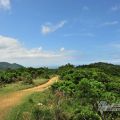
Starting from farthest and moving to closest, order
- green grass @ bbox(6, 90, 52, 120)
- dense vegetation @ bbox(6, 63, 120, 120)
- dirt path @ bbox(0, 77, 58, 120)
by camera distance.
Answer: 1. dirt path @ bbox(0, 77, 58, 120)
2. green grass @ bbox(6, 90, 52, 120)
3. dense vegetation @ bbox(6, 63, 120, 120)

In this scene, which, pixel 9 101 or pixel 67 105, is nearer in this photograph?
pixel 67 105

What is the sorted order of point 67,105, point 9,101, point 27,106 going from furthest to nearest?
point 9,101 → point 67,105 → point 27,106

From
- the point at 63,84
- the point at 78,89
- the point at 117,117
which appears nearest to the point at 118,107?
the point at 117,117

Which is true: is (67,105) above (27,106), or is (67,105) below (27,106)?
above

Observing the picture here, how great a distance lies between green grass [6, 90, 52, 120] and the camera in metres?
24.0

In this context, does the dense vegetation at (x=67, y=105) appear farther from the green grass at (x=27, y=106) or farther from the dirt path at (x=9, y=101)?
the dirt path at (x=9, y=101)

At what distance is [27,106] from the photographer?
26.4m

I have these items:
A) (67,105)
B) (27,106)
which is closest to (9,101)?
(27,106)

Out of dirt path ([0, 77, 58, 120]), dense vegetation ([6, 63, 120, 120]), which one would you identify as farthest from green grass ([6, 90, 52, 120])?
dirt path ([0, 77, 58, 120])

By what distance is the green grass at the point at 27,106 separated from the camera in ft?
78.6

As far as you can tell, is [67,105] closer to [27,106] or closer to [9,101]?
[27,106]

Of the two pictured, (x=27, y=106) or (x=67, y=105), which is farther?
(x=67, y=105)

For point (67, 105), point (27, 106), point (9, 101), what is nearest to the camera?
point (27, 106)

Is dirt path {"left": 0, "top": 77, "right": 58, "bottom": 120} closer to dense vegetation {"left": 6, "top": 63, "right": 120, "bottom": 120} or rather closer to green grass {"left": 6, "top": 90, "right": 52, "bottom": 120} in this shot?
green grass {"left": 6, "top": 90, "right": 52, "bottom": 120}
